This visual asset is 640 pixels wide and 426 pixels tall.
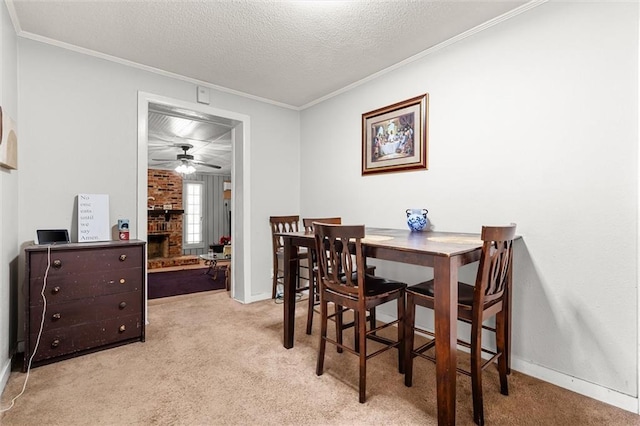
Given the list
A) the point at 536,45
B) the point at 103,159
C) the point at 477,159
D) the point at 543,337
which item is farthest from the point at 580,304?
the point at 103,159

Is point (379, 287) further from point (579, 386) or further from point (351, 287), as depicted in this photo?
point (579, 386)

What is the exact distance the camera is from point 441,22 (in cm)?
226

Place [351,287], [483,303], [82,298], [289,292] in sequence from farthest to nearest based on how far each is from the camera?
[289,292] → [82,298] → [351,287] → [483,303]

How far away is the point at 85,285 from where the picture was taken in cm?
234

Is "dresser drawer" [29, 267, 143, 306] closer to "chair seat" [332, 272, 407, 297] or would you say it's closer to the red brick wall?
"chair seat" [332, 272, 407, 297]

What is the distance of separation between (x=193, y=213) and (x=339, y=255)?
25.2 ft

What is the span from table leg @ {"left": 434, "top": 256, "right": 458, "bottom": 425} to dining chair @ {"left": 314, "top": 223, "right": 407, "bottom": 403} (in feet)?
1.25

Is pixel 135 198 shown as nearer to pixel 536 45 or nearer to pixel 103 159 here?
pixel 103 159

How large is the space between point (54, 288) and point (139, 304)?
59cm

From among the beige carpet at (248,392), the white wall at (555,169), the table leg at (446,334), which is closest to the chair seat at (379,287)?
the table leg at (446,334)

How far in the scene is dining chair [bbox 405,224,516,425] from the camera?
1.55 m

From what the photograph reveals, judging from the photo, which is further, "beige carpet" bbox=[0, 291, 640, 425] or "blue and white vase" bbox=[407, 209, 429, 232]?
Answer: "blue and white vase" bbox=[407, 209, 429, 232]

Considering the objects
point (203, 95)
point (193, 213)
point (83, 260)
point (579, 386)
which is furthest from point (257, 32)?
point (193, 213)

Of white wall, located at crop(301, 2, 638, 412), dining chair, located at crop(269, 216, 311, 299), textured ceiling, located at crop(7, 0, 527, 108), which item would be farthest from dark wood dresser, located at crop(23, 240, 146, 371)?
white wall, located at crop(301, 2, 638, 412)
